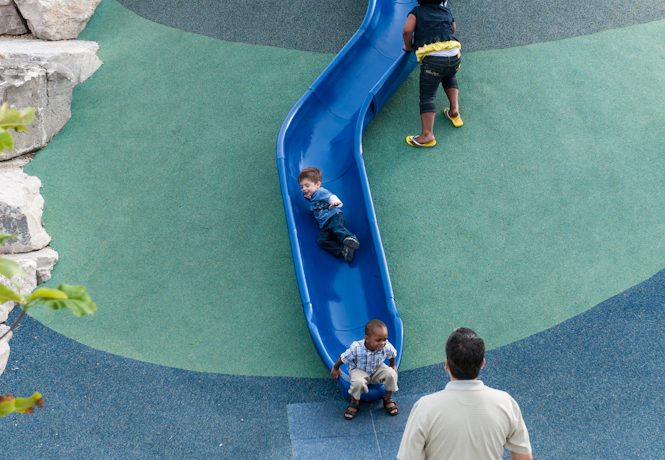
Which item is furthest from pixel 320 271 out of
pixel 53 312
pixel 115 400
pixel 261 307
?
pixel 53 312

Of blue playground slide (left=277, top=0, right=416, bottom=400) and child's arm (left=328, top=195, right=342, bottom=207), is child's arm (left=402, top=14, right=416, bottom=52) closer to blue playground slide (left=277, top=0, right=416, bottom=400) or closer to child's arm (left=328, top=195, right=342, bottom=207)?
blue playground slide (left=277, top=0, right=416, bottom=400)

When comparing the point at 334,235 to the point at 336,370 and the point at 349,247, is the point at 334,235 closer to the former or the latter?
the point at 349,247

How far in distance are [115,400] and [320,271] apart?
2.08 metres

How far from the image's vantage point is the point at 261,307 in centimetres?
694

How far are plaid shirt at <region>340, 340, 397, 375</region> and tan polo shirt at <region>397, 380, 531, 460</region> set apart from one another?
6.45 feet

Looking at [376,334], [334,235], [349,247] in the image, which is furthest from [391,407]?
[334,235]

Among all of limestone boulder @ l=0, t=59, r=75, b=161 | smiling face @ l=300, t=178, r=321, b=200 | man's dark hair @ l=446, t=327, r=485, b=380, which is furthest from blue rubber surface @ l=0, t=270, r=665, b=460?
limestone boulder @ l=0, t=59, r=75, b=161

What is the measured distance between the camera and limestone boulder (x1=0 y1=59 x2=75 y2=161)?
27.0ft

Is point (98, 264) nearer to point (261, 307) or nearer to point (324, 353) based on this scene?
point (261, 307)

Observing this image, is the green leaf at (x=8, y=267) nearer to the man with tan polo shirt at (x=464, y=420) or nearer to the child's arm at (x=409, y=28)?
the man with tan polo shirt at (x=464, y=420)

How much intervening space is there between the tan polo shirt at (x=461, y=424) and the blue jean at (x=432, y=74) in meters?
4.80

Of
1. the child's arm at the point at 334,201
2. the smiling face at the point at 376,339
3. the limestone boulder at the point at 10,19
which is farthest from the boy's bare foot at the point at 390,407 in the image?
the limestone boulder at the point at 10,19

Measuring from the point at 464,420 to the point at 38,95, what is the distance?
260 inches

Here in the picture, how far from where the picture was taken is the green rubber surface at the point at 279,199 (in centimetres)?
681
